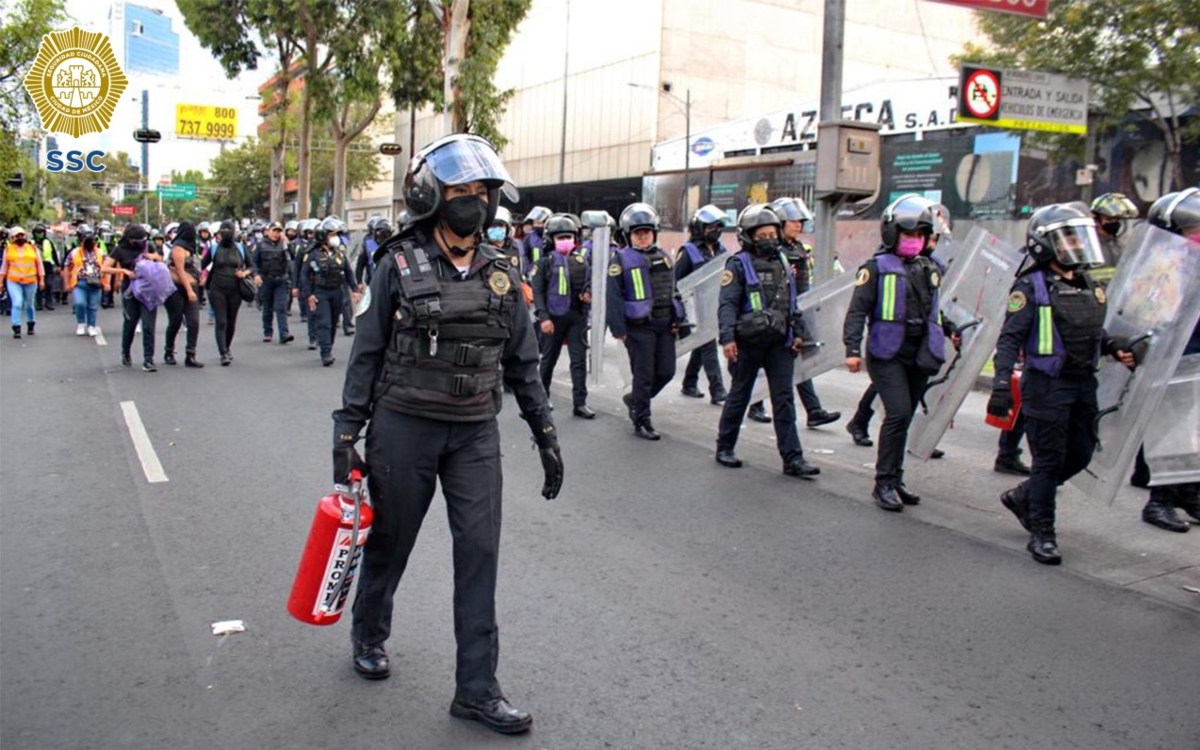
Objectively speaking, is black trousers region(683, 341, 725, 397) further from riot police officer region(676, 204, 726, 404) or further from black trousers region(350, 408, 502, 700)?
black trousers region(350, 408, 502, 700)

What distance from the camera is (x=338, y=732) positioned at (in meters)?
3.75

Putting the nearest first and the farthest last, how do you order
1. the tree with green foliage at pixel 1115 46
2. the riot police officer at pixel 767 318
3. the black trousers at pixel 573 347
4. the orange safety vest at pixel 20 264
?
1. the riot police officer at pixel 767 318
2. the black trousers at pixel 573 347
3. the tree with green foliage at pixel 1115 46
4. the orange safety vest at pixel 20 264

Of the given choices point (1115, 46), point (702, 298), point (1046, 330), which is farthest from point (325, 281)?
point (1115, 46)

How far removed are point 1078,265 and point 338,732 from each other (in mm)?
4439

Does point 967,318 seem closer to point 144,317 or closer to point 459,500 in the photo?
point 459,500

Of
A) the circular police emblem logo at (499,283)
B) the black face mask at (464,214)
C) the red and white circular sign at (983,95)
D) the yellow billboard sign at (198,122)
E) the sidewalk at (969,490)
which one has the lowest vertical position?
the sidewalk at (969,490)

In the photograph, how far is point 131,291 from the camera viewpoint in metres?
12.8

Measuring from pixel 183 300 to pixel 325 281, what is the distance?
180 centimetres

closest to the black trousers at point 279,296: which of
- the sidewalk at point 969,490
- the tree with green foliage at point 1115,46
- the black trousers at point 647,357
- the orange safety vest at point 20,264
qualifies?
the orange safety vest at point 20,264

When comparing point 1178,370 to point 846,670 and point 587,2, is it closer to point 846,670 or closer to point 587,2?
point 846,670

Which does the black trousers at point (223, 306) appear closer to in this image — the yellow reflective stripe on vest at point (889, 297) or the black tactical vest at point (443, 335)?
the yellow reflective stripe on vest at point (889, 297)

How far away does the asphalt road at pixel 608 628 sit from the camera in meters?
3.86

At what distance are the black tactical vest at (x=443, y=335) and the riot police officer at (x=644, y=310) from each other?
5.33 m

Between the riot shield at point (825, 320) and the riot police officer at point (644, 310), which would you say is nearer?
the riot police officer at point (644, 310)
